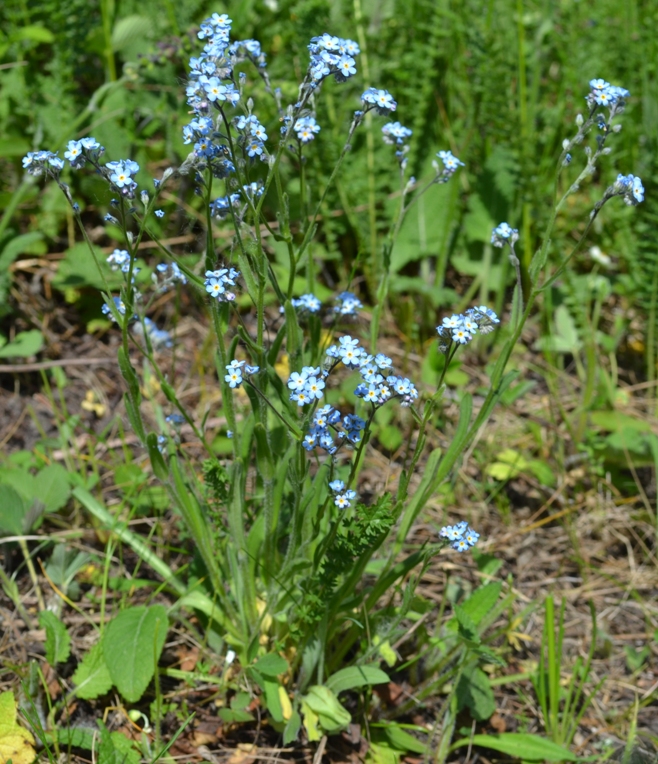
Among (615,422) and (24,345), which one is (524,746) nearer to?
(615,422)

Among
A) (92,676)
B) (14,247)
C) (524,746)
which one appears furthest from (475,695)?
(14,247)

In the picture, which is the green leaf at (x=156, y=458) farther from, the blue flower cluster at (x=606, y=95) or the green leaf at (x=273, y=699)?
the blue flower cluster at (x=606, y=95)

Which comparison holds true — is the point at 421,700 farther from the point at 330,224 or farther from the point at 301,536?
the point at 330,224

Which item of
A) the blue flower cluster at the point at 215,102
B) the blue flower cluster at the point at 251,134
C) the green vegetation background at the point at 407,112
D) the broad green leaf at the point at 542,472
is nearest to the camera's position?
the blue flower cluster at the point at 215,102

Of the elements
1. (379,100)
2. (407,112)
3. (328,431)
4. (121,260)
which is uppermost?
(379,100)

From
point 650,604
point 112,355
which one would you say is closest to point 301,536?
point 650,604

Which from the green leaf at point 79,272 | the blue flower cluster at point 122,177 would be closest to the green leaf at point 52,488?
the green leaf at point 79,272
